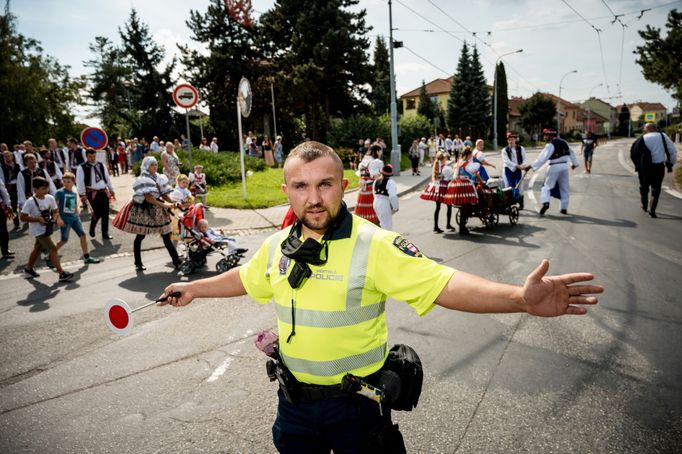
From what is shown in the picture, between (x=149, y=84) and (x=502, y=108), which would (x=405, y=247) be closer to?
(x=149, y=84)

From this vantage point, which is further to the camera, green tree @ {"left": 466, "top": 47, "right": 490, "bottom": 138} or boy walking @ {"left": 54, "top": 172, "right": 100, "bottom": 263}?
green tree @ {"left": 466, "top": 47, "right": 490, "bottom": 138}

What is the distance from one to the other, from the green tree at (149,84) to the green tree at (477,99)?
120 ft

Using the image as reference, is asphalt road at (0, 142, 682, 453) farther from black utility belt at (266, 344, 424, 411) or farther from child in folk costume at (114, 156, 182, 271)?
black utility belt at (266, 344, 424, 411)

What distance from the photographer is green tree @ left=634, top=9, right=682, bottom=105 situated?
20.3m

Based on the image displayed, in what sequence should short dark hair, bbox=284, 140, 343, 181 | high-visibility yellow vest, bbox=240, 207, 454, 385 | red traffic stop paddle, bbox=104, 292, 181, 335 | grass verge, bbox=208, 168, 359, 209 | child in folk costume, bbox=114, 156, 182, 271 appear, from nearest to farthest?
high-visibility yellow vest, bbox=240, 207, 454, 385, short dark hair, bbox=284, 140, 343, 181, red traffic stop paddle, bbox=104, 292, 181, 335, child in folk costume, bbox=114, 156, 182, 271, grass verge, bbox=208, 168, 359, 209

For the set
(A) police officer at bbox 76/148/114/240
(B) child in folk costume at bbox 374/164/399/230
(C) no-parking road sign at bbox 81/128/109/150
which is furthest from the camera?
(C) no-parking road sign at bbox 81/128/109/150

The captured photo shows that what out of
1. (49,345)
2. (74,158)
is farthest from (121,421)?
(74,158)

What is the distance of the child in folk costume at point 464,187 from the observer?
8945mm

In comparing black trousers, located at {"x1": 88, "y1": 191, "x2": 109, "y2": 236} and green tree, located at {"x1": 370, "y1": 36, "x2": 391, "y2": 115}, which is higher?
green tree, located at {"x1": 370, "y1": 36, "x2": 391, "y2": 115}

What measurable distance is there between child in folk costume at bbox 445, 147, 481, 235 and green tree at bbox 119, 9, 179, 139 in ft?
142

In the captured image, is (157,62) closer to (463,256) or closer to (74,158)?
(74,158)

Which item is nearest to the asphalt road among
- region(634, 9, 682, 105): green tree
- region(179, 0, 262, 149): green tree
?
region(634, 9, 682, 105): green tree

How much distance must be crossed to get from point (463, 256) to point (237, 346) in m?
4.64

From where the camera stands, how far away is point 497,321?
4852 millimetres
